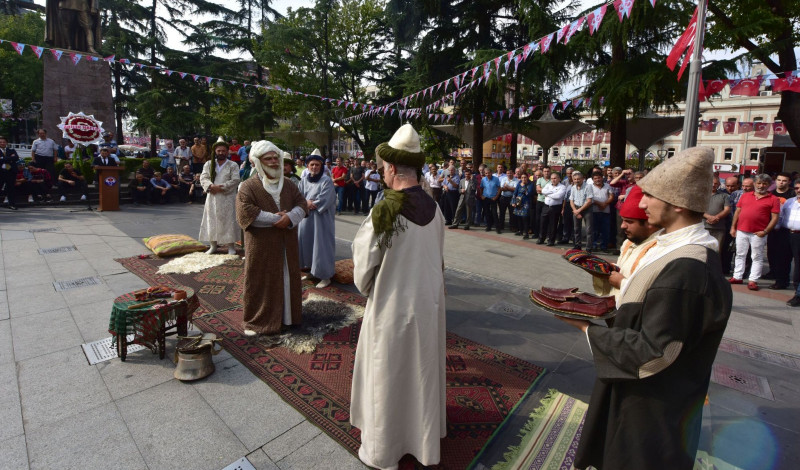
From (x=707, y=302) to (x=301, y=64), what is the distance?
27.8 metres

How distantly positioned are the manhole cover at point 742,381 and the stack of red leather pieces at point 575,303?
8.44ft

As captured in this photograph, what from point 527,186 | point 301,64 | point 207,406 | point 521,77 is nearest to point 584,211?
point 527,186

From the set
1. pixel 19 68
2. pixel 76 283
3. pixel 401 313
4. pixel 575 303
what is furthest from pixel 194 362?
pixel 19 68

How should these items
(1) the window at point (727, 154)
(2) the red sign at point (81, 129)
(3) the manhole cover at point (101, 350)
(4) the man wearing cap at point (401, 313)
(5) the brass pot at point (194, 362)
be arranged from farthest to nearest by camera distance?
→ (1) the window at point (727, 154)
(2) the red sign at point (81, 129)
(3) the manhole cover at point (101, 350)
(5) the brass pot at point (194, 362)
(4) the man wearing cap at point (401, 313)

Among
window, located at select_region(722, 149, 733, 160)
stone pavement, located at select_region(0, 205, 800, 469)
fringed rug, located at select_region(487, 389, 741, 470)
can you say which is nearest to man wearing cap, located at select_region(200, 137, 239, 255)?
stone pavement, located at select_region(0, 205, 800, 469)

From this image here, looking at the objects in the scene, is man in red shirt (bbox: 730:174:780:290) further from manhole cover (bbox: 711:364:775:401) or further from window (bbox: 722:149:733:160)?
window (bbox: 722:149:733:160)

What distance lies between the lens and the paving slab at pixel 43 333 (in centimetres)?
367

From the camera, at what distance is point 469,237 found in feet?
33.6

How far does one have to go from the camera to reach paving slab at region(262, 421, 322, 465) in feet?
8.32

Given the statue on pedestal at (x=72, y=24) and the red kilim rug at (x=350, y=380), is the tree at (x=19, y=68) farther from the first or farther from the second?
the red kilim rug at (x=350, y=380)

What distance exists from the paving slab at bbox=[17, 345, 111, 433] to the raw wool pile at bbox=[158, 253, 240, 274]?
8.72 ft

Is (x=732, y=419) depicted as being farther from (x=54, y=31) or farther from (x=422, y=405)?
(x=54, y=31)

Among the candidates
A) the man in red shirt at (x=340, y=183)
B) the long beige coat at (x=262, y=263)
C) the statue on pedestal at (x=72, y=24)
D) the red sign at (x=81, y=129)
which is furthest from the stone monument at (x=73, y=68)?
the long beige coat at (x=262, y=263)

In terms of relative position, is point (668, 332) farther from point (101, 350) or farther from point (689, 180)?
point (101, 350)
